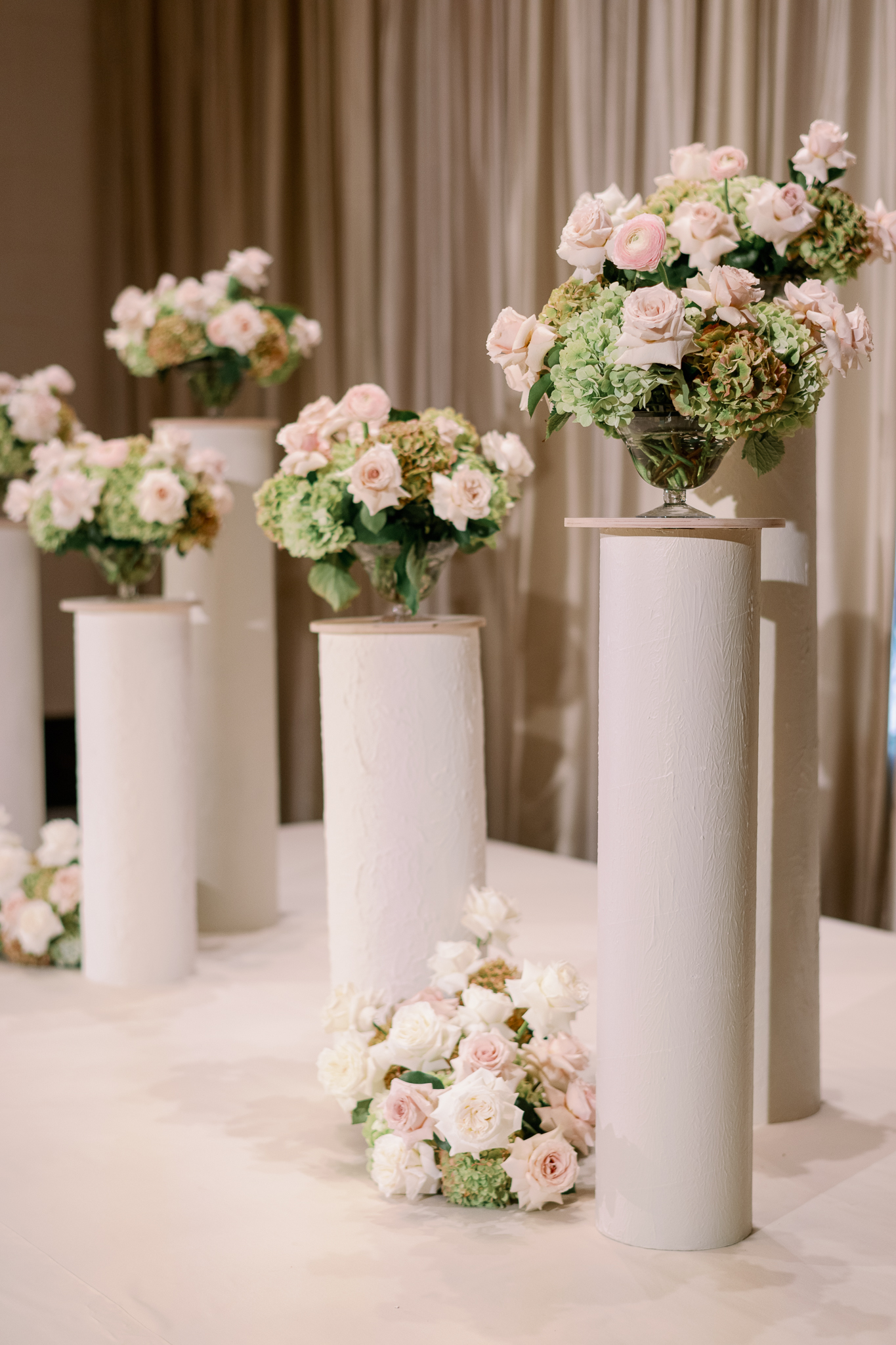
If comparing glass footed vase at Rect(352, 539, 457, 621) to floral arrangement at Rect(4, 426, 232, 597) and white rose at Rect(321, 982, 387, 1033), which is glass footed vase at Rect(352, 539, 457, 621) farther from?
floral arrangement at Rect(4, 426, 232, 597)

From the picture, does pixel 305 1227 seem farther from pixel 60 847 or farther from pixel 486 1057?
pixel 60 847

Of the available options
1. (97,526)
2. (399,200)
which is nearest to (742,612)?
(97,526)

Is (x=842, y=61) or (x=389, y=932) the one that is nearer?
(x=389, y=932)

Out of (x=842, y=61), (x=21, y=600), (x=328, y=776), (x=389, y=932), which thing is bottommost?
(x=389, y=932)

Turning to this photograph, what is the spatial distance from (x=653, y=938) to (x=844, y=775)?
2.08 m

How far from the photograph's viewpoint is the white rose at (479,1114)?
2127 millimetres

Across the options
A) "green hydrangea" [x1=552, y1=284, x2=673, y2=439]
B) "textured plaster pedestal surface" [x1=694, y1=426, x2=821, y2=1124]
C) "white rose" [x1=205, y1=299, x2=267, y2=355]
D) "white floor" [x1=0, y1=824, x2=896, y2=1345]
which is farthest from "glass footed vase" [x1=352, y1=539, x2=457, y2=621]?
"white rose" [x1=205, y1=299, x2=267, y2=355]

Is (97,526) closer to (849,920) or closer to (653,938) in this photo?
(653,938)

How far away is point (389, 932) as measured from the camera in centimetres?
260

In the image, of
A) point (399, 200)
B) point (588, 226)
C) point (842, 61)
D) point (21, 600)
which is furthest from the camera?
point (399, 200)

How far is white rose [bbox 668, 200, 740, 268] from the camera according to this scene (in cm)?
233

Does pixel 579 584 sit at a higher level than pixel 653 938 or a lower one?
higher

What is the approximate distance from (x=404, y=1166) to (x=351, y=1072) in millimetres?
177

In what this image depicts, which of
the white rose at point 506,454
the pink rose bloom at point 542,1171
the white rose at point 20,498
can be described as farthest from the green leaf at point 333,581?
the white rose at point 20,498
